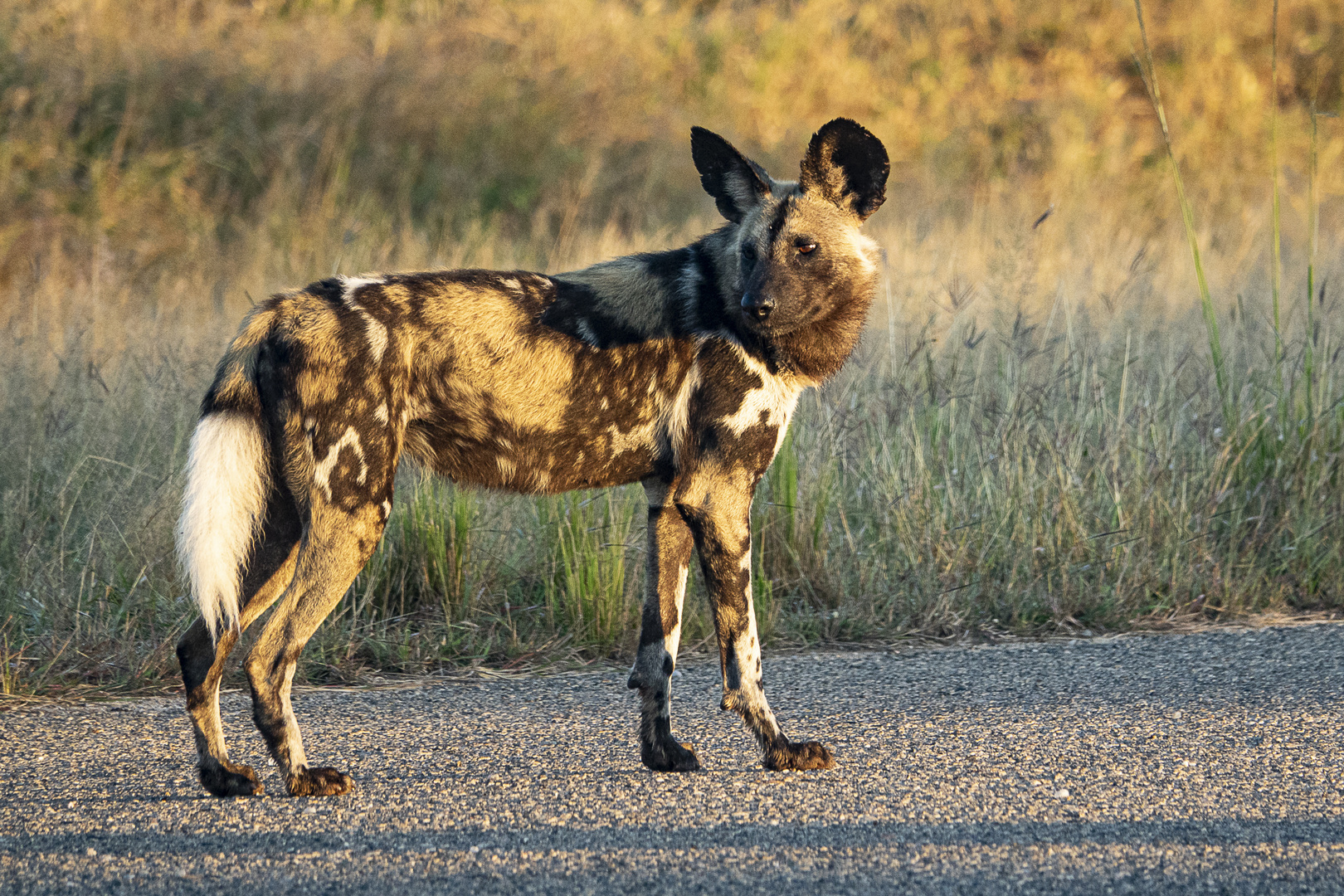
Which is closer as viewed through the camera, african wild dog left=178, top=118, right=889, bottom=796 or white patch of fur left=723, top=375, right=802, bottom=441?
african wild dog left=178, top=118, right=889, bottom=796

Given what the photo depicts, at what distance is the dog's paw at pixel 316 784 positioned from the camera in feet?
10.1

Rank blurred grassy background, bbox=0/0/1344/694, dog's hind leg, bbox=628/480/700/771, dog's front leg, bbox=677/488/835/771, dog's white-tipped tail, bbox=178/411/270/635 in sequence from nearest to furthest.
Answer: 1. dog's white-tipped tail, bbox=178/411/270/635
2. dog's hind leg, bbox=628/480/700/771
3. dog's front leg, bbox=677/488/835/771
4. blurred grassy background, bbox=0/0/1344/694

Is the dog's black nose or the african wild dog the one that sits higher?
the dog's black nose

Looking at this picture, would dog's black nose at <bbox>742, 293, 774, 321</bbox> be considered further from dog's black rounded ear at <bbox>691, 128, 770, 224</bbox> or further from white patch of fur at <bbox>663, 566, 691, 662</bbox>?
white patch of fur at <bbox>663, 566, 691, 662</bbox>

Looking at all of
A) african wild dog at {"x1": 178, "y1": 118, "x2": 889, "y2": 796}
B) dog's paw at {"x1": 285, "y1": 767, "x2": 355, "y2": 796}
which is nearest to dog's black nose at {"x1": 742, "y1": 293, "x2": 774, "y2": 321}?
african wild dog at {"x1": 178, "y1": 118, "x2": 889, "y2": 796}

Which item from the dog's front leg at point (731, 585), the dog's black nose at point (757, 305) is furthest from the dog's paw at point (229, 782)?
the dog's black nose at point (757, 305)

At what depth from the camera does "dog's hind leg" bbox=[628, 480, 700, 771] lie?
3311 millimetres

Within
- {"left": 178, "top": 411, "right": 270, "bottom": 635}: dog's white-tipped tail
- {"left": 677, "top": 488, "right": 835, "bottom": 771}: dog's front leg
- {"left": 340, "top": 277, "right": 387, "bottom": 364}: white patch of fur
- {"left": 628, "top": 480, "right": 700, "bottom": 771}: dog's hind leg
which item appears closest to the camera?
{"left": 178, "top": 411, "right": 270, "bottom": 635}: dog's white-tipped tail

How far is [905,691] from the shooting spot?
3904 millimetres

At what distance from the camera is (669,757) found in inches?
130

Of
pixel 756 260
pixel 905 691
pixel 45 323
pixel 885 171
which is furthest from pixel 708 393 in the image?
pixel 45 323

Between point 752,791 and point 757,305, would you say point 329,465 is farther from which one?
point 752,791

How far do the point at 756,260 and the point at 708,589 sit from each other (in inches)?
35.6

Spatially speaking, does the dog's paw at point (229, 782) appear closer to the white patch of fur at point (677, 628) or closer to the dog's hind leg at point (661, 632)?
the dog's hind leg at point (661, 632)
